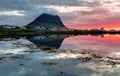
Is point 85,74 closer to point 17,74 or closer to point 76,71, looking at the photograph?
point 76,71

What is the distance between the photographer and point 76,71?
28109 mm

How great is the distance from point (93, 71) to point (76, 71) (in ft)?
6.25

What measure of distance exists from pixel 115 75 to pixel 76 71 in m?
4.64

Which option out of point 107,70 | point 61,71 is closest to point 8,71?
point 61,71

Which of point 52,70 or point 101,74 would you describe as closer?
point 101,74

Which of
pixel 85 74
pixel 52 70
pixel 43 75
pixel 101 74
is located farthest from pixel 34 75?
pixel 101 74

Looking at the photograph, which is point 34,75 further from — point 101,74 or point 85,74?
point 101,74

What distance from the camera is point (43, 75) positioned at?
25.9 m

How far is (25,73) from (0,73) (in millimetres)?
2786

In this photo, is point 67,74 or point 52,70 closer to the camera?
point 67,74

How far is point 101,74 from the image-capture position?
1025 inches

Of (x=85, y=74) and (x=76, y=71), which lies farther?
(x=76, y=71)

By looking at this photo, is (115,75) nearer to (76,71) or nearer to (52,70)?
(76,71)

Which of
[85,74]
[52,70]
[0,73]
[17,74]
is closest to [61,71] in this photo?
→ [52,70]
